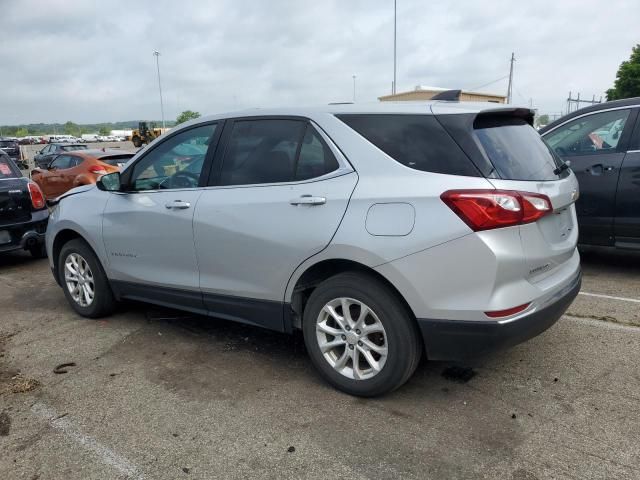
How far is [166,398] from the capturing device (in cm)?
328

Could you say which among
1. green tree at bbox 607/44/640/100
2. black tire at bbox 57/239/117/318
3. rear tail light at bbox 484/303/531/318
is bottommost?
black tire at bbox 57/239/117/318

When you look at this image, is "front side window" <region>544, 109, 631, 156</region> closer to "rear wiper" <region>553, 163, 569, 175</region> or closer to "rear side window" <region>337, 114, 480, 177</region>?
"rear wiper" <region>553, 163, 569, 175</region>

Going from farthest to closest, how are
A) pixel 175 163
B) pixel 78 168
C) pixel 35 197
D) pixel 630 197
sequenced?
pixel 78 168 → pixel 35 197 → pixel 630 197 → pixel 175 163

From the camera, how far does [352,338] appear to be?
3125mm

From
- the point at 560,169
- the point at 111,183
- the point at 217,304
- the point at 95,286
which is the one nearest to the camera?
the point at 560,169

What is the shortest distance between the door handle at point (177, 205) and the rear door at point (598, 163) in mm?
3881

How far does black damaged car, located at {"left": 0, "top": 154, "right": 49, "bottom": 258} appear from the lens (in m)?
6.55

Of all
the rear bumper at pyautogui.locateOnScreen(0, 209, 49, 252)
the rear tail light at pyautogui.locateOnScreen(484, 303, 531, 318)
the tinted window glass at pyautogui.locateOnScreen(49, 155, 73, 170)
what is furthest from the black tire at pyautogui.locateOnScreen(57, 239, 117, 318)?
the tinted window glass at pyautogui.locateOnScreen(49, 155, 73, 170)

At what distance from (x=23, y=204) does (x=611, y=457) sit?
686 centimetres

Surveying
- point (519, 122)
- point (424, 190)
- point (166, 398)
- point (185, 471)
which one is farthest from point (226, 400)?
point (519, 122)

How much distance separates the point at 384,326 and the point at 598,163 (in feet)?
12.5

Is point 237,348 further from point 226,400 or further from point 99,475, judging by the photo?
point 99,475

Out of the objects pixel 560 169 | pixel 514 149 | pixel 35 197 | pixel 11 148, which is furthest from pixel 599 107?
pixel 11 148

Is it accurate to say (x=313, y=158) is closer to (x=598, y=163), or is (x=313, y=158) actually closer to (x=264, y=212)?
(x=264, y=212)
